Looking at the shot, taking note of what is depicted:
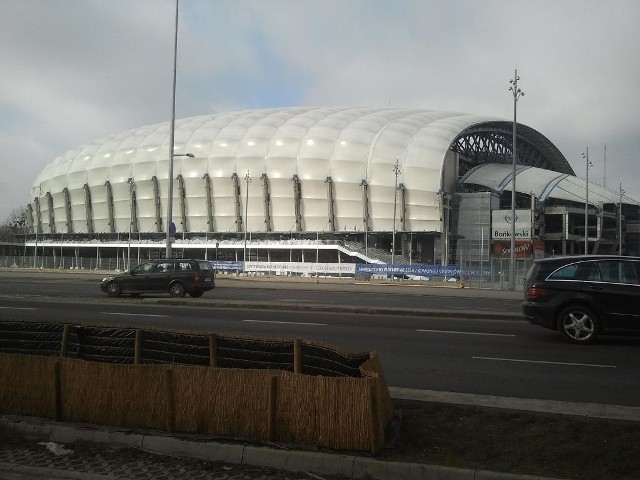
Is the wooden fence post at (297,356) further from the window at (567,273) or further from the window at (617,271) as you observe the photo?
the window at (617,271)

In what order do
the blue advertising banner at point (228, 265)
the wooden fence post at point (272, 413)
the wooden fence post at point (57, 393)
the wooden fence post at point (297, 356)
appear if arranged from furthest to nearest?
the blue advertising banner at point (228, 265) < the wooden fence post at point (57, 393) < the wooden fence post at point (297, 356) < the wooden fence post at point (272, 413)

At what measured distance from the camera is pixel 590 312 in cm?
1210

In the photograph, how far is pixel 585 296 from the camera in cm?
1209

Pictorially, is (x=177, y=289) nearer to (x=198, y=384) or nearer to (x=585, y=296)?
(x=585, y=296)

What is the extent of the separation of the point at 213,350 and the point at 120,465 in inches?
63.1

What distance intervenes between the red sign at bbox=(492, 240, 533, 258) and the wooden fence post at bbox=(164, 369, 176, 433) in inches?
1457

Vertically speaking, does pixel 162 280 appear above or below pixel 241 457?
above

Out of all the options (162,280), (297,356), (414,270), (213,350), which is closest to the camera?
(297,356)

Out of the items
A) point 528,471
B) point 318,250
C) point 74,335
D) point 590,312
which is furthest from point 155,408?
point 318,250

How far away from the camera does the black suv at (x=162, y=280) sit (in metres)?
25.5

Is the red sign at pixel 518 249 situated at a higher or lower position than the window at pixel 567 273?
higher

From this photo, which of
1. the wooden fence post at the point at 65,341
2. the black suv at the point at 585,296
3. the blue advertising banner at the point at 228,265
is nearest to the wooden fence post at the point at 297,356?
the wooden fence post at the point at 65,341

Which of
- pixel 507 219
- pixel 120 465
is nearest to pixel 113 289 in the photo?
pixel 120 465

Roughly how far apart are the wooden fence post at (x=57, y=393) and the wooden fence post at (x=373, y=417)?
3.45m
